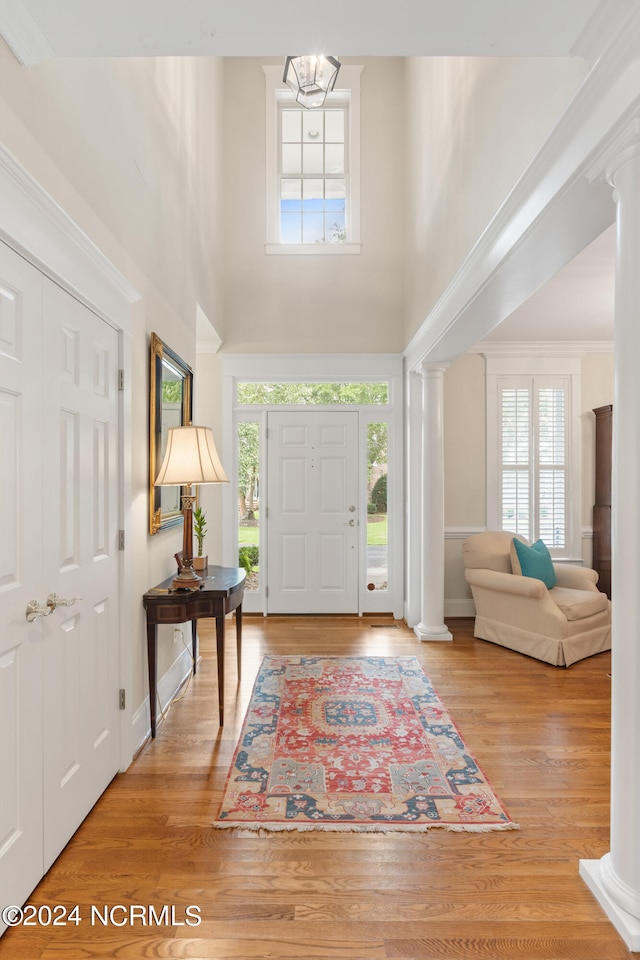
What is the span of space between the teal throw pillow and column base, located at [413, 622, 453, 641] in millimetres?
773

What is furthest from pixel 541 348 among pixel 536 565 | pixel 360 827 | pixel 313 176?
pixel 360 827

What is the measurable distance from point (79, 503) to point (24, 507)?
0.43 m

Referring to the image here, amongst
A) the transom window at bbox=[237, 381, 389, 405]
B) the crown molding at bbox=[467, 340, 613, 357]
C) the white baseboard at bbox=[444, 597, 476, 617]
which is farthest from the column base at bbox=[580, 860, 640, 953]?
the crown molding at bbox=[467, 340, 613, 357]

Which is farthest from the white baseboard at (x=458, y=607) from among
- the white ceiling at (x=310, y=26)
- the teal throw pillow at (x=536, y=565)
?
the white ceiling at (x=310, y=26)

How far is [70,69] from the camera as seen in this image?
6.48ft

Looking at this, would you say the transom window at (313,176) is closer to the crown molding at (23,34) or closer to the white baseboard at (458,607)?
the white baseboard at (458,607)

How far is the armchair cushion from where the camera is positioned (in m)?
4.04

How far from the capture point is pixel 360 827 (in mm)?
2156

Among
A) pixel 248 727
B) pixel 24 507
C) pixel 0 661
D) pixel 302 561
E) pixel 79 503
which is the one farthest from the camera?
pixel 302 561

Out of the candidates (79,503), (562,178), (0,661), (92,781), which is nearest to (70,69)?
(79,503)

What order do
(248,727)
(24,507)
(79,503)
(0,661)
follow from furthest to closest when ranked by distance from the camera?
(248,727) → (79,503) → (24,507) → (0,661)

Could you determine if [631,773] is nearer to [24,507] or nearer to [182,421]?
[24,507]

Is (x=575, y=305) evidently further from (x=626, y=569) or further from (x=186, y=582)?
(x=186, y=582)

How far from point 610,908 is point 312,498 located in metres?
3.92
